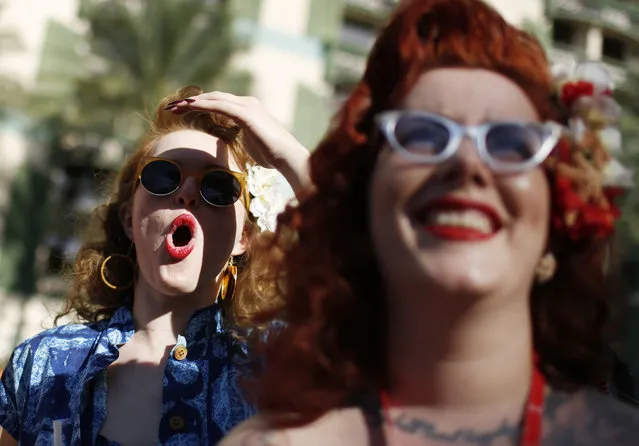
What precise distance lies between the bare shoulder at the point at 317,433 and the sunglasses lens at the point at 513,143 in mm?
465

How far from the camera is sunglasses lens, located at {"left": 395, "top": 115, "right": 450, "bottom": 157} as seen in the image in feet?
4.39

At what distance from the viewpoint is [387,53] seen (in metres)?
1.48

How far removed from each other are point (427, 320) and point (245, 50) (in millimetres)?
15789

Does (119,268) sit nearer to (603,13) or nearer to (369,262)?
(369,262)

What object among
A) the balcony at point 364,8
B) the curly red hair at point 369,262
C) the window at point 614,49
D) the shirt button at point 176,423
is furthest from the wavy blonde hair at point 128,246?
the window at point 614,49

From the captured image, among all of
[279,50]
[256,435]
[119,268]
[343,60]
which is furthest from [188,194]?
[343,60]

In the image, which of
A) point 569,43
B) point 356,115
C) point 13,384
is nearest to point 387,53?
point 356,115

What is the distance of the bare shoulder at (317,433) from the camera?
1363 millimetres

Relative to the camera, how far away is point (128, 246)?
2.80m

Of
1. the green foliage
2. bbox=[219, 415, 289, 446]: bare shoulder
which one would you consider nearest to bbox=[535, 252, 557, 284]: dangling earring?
bbox=[219, 415, 289, 446]: bare shoulder

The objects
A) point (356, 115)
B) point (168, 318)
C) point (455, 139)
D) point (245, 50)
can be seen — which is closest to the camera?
point (455, 139)

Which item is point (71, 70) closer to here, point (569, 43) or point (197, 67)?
point (197, 67)

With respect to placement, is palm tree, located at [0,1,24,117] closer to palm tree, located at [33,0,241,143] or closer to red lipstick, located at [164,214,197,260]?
palm tree, located at [33,0,241,143]

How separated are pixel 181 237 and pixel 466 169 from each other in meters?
1.22
